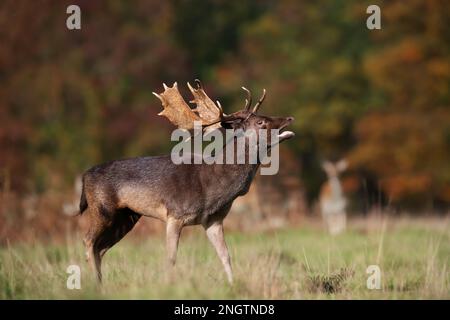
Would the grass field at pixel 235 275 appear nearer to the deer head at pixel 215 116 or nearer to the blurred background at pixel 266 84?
the deer head at pixel 215 116

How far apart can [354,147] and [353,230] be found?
50.5ft

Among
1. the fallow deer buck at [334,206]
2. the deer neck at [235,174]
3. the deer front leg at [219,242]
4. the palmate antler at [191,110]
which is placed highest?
the palmate antler at [191,110]

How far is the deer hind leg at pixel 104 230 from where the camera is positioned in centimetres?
939

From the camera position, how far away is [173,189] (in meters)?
9.12

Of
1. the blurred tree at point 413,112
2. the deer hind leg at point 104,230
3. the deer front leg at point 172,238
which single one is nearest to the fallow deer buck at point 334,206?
the blurred tree at point 413,112

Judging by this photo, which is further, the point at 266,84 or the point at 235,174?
the point at 266,84

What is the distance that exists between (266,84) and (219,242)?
77.6 feet

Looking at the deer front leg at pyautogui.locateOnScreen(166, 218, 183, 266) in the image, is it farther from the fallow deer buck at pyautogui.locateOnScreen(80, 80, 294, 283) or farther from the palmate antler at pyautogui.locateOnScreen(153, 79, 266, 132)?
the palmate antler at pyautogui.locateOnScreen(153, 79, 266, 132)

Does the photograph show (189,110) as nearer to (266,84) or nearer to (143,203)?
(143,203)

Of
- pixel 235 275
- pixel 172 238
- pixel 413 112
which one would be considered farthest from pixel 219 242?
pixel 413 112

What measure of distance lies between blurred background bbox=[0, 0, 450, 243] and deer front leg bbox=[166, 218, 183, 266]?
53.0ft

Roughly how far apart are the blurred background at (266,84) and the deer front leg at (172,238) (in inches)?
636

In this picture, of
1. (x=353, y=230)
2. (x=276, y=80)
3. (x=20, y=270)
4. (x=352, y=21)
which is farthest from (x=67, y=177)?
(x=20, y=270)
